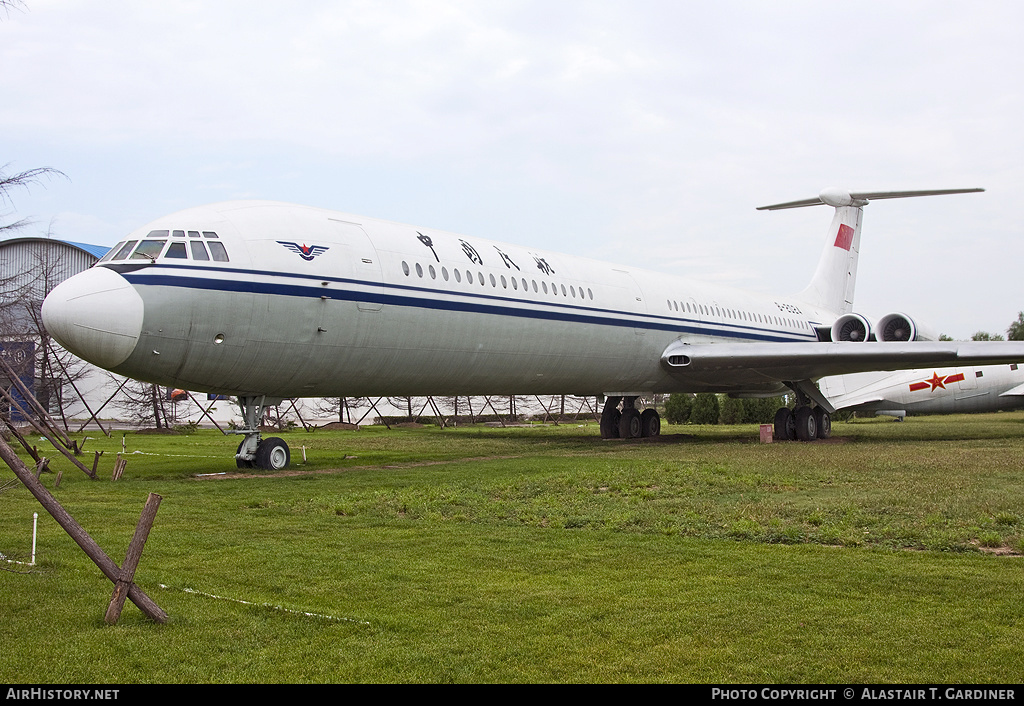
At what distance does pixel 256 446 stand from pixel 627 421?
13547mm

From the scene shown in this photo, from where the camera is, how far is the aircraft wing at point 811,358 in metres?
20.9

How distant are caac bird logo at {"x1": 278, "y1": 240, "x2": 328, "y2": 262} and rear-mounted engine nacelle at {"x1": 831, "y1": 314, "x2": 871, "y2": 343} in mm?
18098

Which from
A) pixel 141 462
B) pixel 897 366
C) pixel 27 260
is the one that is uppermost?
pixel 27 260

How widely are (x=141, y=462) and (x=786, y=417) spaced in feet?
55.8

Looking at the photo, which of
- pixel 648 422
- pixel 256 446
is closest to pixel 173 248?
pixel 256 446

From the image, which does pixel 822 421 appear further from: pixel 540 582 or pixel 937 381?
pixel 540 582

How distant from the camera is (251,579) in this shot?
6.60 meters

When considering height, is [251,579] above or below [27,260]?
below

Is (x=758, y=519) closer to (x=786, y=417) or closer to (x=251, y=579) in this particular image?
(x=251, y=579)

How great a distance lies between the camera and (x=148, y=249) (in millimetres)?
13594

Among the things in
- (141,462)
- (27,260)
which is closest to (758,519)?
(141,462)

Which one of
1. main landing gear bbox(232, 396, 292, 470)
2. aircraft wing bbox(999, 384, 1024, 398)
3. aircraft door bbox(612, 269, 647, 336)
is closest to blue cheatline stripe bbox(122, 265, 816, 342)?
aircraft door bbox(612, 269, 647, 336)
